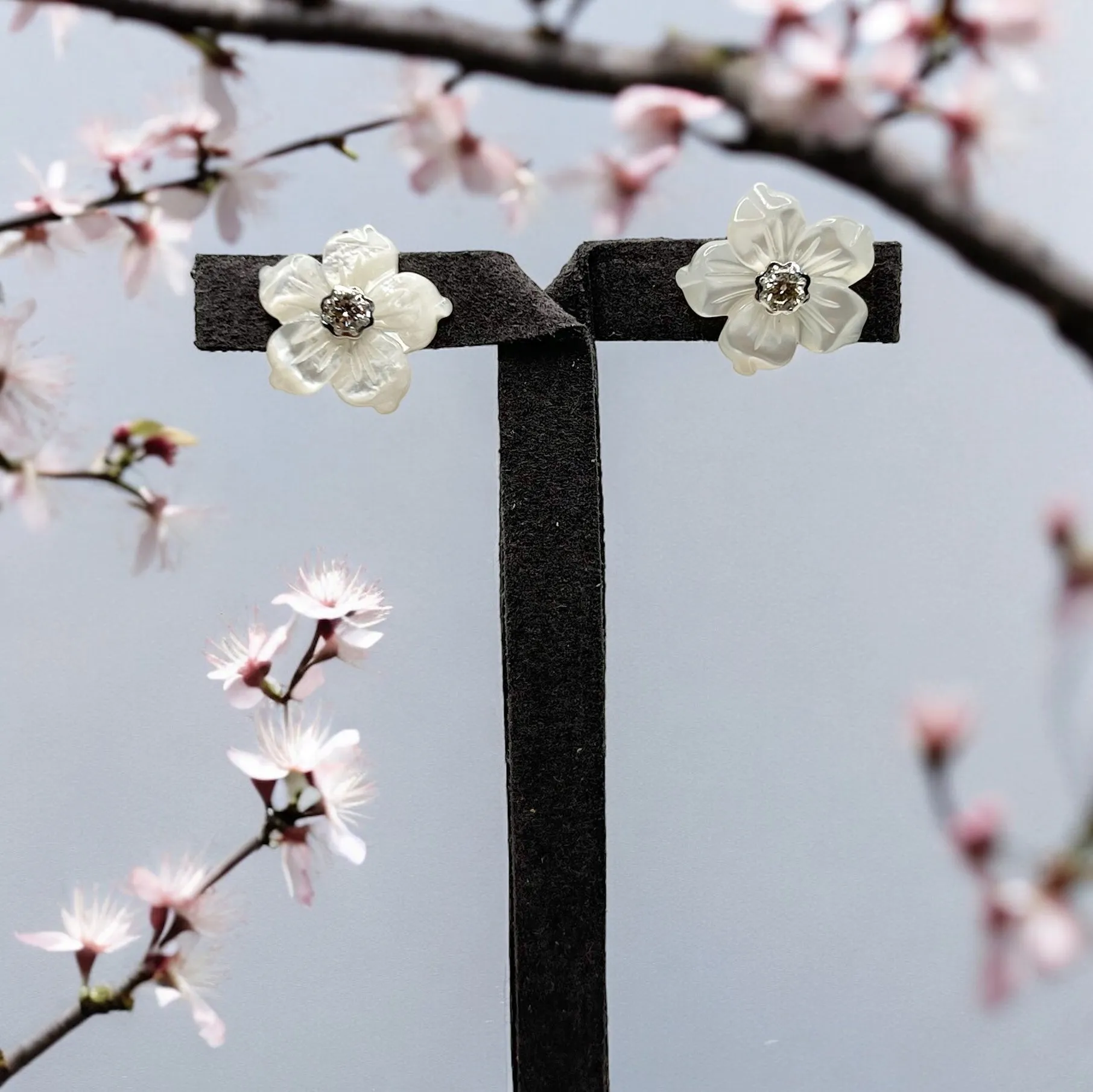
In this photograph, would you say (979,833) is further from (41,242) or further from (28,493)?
(41,242)

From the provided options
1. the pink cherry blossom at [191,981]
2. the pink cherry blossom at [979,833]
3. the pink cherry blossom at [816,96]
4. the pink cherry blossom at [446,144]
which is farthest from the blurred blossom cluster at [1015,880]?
the pink cherry blossom at [191,981]

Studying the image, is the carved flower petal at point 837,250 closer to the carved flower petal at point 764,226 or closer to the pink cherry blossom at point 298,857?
the carved flower petal at point 764,226

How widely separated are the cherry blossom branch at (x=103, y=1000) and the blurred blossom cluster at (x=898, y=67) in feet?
1.24

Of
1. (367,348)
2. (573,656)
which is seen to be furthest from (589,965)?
(367,348)

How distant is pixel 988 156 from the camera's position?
0.32 meters

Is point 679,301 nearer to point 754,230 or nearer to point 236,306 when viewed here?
point 754,230

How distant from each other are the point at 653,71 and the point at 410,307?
42cm

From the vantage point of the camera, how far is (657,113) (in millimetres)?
344

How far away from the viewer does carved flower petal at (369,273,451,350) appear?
2.30ft

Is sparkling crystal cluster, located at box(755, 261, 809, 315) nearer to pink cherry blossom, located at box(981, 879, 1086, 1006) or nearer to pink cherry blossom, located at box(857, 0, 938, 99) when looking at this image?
pink cherry blossom, located at box(857, 0, 938, 99)

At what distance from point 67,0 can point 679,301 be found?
1.49 feet

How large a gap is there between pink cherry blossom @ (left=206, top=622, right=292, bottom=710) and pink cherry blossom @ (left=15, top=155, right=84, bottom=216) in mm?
215

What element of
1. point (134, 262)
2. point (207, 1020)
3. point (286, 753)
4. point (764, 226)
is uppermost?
point (764, 226)

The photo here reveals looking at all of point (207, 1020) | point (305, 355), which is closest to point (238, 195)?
point (305, 355)
